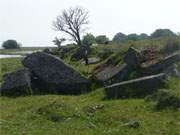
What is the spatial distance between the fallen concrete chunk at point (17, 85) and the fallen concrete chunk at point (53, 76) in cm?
82

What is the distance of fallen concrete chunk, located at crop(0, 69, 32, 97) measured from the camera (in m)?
18.6

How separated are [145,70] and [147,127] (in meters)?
7.10

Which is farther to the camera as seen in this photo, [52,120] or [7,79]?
[7,79]

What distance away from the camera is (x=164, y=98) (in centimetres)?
1338

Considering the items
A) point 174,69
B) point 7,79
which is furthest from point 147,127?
point 7,79

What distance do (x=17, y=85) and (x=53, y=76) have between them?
1.82 m

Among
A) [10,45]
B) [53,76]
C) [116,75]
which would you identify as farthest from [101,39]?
[116,75]

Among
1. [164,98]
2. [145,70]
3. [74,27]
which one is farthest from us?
[74,27]

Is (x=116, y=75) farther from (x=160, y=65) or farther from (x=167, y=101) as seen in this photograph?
(x=167, y=101)

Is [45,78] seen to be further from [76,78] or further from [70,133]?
[70,133]

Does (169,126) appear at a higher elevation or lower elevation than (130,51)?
lower

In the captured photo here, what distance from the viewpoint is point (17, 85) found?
1862cm

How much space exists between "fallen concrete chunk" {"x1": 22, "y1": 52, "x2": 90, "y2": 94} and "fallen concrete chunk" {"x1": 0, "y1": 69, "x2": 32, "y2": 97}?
→ 0.82m

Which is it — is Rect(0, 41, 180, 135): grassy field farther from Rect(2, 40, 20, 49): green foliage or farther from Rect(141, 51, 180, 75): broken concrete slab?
Rect(2, 40, 20, 49): green foliage
